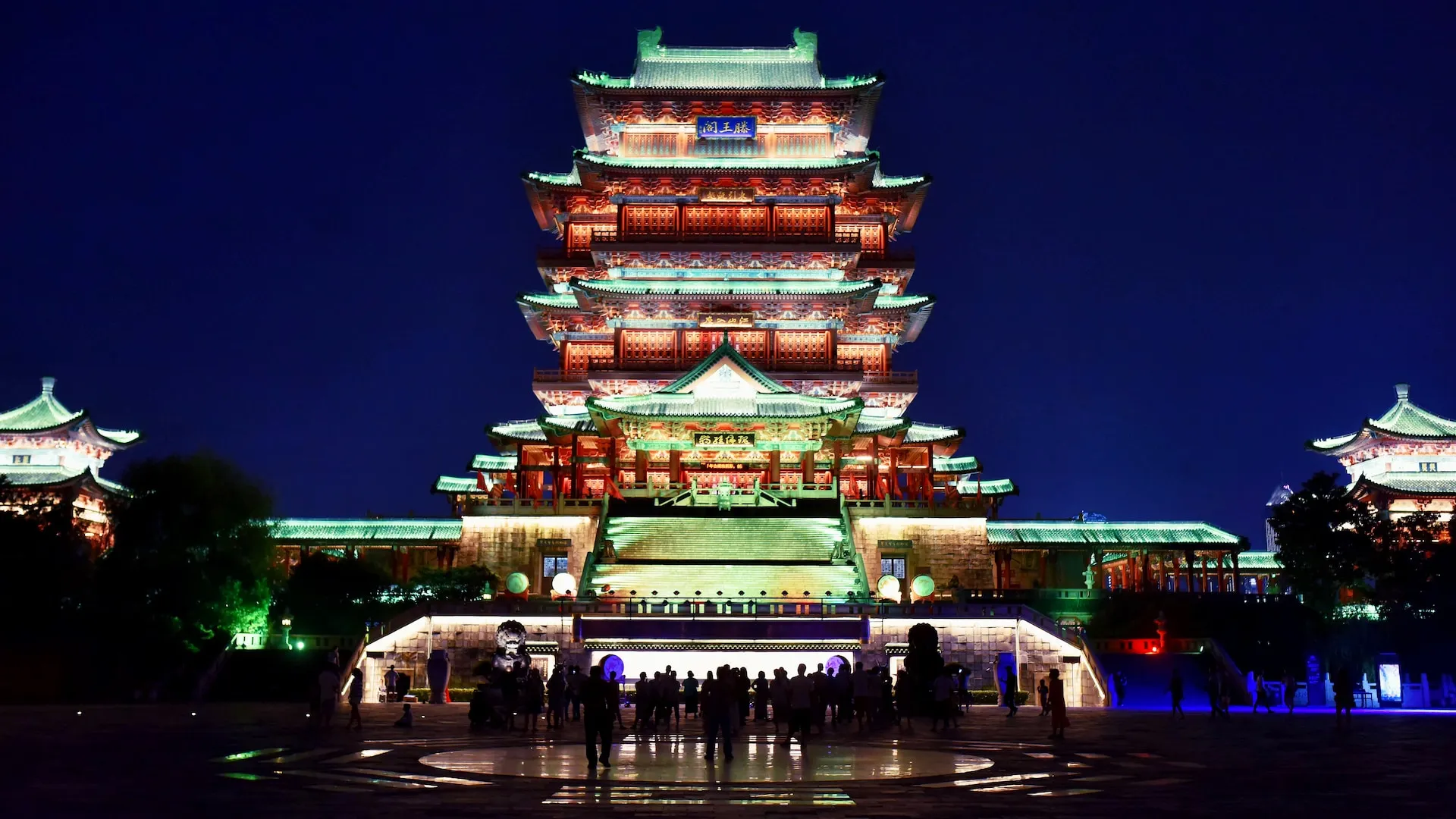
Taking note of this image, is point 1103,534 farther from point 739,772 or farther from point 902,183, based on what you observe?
point 739,772

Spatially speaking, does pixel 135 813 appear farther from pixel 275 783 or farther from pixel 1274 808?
pixel 1274 808

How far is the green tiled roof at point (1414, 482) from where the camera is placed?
58.3 m

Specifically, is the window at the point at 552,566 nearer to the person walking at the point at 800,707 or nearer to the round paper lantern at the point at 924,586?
the round paper lantern at the point at 924,586

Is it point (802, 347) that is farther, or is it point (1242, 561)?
point (802, 347)

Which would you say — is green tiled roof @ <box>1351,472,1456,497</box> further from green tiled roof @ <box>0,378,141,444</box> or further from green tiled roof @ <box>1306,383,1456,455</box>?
green tiled roof @ <box>0,378,141,444</box>

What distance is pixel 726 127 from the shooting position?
61344 mm

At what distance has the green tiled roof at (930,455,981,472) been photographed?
58.9 meters

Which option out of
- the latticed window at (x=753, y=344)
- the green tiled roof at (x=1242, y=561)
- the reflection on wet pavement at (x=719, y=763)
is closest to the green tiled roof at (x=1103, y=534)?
the green tiled roof at (x=1242, y=561)

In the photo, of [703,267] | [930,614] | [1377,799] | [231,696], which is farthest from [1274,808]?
[703,267]

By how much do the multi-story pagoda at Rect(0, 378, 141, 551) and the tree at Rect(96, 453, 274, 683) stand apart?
14.6 metres

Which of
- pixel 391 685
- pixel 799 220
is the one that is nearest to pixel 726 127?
pixel 799 220

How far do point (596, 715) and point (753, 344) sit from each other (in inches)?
1688

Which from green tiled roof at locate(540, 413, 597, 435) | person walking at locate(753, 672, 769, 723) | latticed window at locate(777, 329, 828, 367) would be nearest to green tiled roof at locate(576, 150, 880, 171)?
latticed window at locate(777, 329, 828, 367)

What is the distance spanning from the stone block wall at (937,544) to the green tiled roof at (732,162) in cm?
1717
